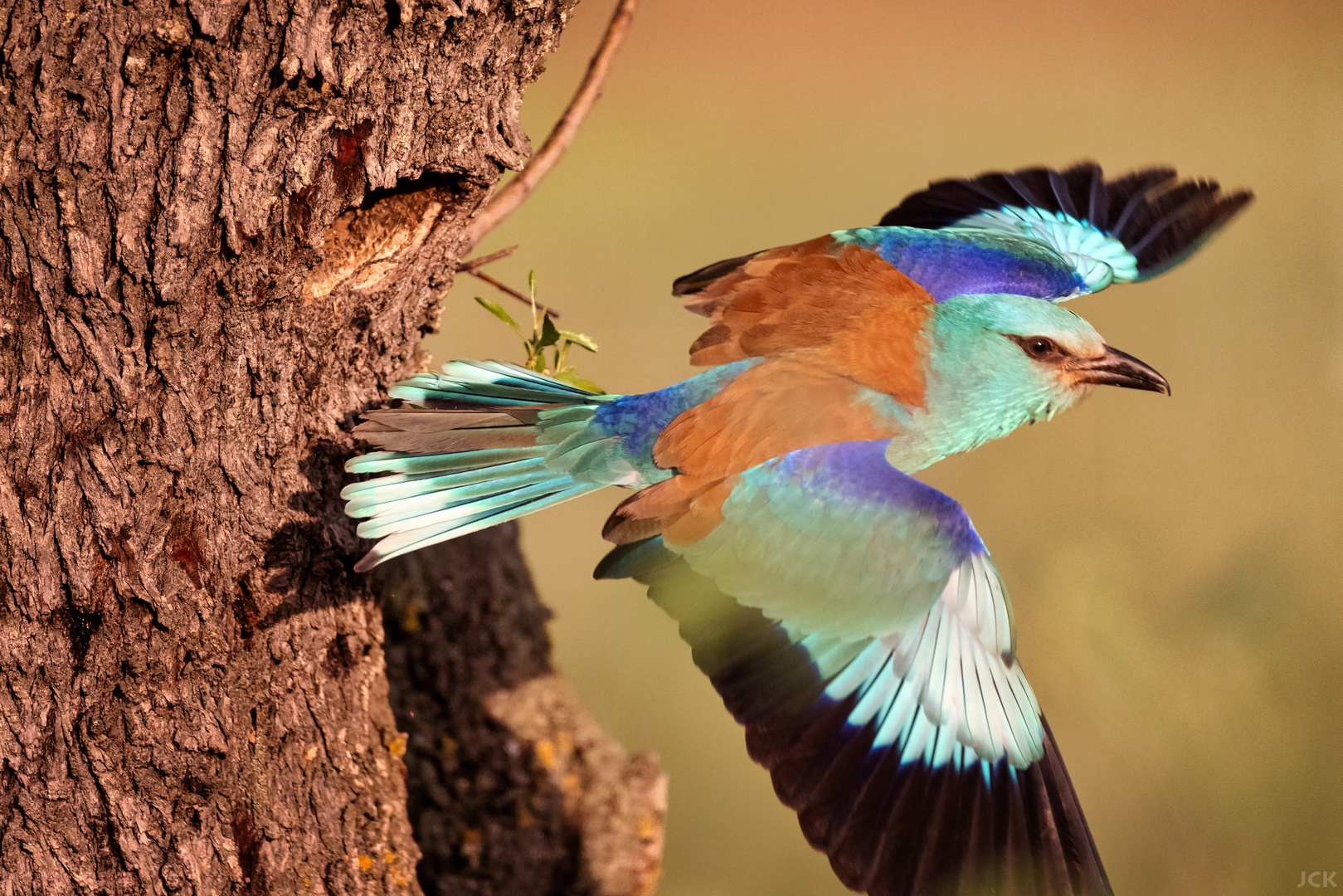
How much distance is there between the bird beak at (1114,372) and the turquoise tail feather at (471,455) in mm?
1136

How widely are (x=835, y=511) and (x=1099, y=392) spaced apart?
4.62m

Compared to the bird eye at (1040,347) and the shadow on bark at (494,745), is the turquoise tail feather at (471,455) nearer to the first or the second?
the shadow on bark at (494,745)

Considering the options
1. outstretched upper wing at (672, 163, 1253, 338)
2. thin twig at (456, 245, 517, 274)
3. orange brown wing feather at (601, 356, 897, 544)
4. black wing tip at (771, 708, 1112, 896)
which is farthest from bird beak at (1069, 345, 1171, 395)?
thin twig at (456, 245, 517, 274)

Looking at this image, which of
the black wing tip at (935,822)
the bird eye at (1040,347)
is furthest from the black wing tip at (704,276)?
the black wing tip at (935,822)

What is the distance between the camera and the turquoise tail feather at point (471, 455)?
202cm

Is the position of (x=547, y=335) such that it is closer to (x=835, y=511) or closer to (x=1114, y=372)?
(x=835, y=511)

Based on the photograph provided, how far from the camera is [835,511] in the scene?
2.04 meters

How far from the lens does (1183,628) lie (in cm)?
400

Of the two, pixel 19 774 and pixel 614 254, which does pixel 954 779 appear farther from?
pixel 614 254

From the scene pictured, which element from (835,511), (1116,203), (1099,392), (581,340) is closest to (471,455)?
(581,340)

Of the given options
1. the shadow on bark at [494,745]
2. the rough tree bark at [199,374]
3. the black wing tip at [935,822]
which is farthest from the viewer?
the shadow on bark at [494,745]

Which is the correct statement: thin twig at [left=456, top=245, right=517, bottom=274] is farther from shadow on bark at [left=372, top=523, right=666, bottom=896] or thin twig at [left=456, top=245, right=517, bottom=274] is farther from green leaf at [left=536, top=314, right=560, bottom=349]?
shadow on bark at [left=372, top=523, right=666, bottom=896]

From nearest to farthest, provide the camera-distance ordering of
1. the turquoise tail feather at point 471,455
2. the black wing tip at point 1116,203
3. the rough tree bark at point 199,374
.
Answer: the rough tree bark at point 199,374, the turquoise tail feather at point 471,455, the black wing tip at point 1116,203

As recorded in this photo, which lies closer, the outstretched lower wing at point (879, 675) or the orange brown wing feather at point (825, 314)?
the outstretched lower wing at point (879, 675)
